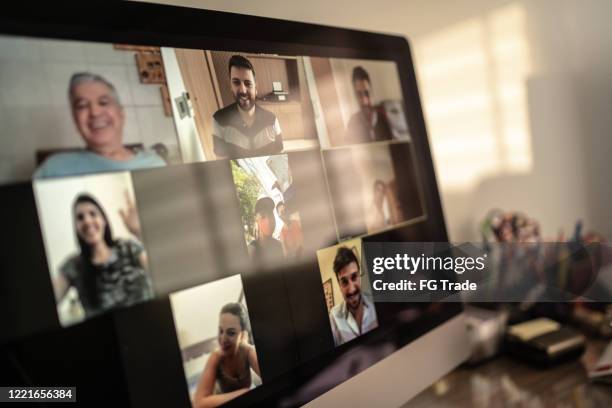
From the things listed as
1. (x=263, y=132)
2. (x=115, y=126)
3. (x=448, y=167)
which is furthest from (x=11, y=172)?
(x=448, y=167)

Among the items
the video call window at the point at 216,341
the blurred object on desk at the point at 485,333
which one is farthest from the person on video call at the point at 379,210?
the blurred object on desk at the point at 485,333

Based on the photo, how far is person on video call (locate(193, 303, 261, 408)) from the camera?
44 cm

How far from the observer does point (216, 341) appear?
449mm

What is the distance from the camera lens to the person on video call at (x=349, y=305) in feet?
1.85

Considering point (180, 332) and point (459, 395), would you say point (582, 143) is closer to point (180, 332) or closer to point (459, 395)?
point (459, 395)

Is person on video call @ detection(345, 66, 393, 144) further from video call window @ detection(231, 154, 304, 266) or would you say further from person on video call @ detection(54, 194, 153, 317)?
person on video call @ detection(54, 194, 153, 317)

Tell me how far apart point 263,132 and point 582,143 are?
1.18 m

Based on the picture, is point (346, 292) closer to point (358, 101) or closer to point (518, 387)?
point (358, 101)

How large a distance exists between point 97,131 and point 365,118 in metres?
0.36

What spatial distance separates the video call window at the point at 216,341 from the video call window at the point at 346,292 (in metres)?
0.12

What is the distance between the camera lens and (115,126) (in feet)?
1.35

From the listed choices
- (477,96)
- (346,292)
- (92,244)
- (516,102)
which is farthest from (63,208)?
(516,102)

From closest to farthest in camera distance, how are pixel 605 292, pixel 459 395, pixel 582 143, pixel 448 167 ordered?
pixel 459 395
pixel 605 292
pixel 448 167
pixel 582 143

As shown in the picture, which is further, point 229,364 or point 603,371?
point 603,371
